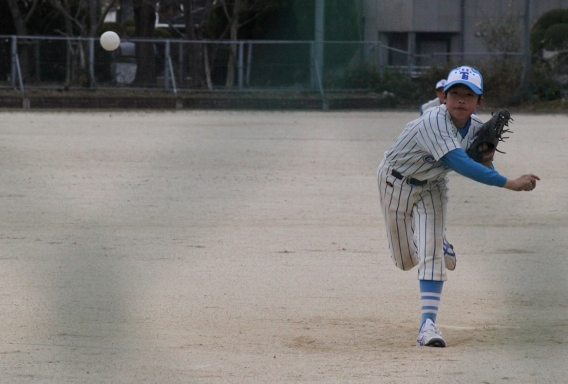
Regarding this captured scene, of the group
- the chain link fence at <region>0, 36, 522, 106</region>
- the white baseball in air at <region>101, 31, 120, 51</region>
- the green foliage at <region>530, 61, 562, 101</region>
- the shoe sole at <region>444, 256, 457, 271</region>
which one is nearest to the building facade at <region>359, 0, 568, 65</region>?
the chain link fence at <region>0, 36, 522, 106</region>

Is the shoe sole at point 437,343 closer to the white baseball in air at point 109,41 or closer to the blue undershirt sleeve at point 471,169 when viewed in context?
the blue undershirt sleeve at point 471,169

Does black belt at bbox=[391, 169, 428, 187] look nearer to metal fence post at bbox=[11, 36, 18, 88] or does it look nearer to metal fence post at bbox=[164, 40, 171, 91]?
metal fence post at bbox=[11, 36, 18, 88]

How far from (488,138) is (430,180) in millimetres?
275

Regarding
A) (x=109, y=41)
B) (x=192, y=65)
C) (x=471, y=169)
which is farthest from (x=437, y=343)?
(x=192, y=65)

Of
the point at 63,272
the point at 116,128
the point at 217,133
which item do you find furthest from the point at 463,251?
the point at 116,128

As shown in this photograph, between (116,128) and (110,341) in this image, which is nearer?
(110,341)

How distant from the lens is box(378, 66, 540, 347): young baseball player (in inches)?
128

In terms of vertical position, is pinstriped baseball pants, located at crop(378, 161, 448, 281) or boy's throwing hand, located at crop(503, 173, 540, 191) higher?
boy's throwing hand, located at crop(503, 173, 540, 191)

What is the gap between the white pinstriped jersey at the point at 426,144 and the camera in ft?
10.8

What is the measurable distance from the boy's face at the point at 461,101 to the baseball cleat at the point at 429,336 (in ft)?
2.48

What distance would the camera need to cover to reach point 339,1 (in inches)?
711

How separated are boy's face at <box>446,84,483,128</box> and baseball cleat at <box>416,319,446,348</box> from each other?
2.48 feet

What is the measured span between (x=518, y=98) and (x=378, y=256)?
13.1m

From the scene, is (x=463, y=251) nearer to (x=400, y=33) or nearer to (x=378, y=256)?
(x=378, y=256)
